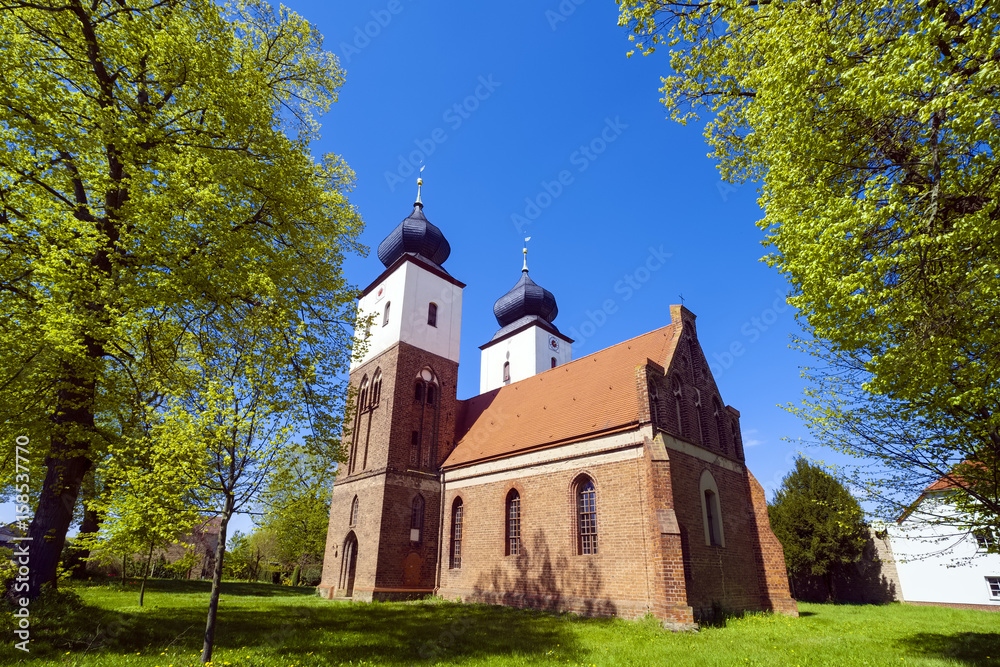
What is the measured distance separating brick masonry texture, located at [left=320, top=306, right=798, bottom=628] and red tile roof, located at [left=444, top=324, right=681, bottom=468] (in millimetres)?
86

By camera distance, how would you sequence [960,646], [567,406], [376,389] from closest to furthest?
[960,646], [567,406], [376,389]

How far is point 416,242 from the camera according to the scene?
2852 centimetres

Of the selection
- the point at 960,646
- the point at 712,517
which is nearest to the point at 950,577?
the point at 712,517

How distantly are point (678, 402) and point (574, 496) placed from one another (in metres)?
5.33

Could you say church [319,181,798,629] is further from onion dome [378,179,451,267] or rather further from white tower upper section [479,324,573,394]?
white tower upper section [479,324,573,394]

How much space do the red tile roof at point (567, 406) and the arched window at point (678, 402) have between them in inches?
35.1

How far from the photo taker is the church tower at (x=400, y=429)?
22156 millimetres

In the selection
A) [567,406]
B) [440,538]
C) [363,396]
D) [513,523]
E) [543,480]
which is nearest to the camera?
[543,480]

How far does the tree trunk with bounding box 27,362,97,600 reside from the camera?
9.20 meters

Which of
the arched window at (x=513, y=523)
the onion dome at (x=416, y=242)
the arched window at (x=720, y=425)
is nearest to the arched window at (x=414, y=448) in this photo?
the arched window at (x=513, y=523)

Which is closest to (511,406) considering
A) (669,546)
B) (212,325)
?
(669,546)

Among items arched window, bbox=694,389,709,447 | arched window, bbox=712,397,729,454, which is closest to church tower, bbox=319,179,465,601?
arched window, bbox=694,389,709,447

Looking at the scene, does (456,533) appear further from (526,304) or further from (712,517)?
(526,304)

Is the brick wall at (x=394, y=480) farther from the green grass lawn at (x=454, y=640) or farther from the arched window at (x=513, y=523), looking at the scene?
the green grass lawn at (x=454, y=640)
